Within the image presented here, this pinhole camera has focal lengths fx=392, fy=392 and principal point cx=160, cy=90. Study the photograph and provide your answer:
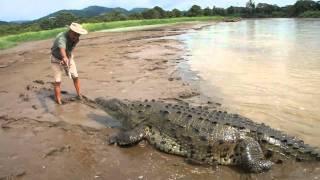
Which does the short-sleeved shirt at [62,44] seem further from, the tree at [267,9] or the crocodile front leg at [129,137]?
the tree at [267,9]

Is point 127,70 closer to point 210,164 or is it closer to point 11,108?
point 11,108

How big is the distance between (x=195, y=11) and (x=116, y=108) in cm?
9357

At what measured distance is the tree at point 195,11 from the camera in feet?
319

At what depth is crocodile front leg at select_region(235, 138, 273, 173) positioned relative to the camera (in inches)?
195

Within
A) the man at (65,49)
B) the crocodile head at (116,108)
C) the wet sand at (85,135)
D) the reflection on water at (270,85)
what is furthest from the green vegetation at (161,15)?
the crocodile head at (116,108)

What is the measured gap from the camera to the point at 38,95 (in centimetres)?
945

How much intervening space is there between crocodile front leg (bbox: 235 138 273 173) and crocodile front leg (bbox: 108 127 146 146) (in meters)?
1.57

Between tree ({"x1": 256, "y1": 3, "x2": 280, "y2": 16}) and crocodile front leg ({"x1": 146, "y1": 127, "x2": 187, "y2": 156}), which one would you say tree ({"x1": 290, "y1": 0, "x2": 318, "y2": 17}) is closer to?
tree ({"x1": 256, "y1": 3, "x2": 280, "y2": 16})

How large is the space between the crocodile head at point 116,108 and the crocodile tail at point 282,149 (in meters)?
2.43

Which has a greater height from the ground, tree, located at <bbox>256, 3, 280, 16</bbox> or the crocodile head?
the crocodile head

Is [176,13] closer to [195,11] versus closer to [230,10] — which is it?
[195,11]

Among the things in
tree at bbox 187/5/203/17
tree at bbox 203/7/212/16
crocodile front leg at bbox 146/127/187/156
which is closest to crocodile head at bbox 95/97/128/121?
crocodile front leg at bbox 146/127/187/156

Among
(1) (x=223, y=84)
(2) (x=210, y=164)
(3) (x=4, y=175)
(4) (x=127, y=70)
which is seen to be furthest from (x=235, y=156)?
(4) (x=127, y=70)

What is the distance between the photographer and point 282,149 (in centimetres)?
516
